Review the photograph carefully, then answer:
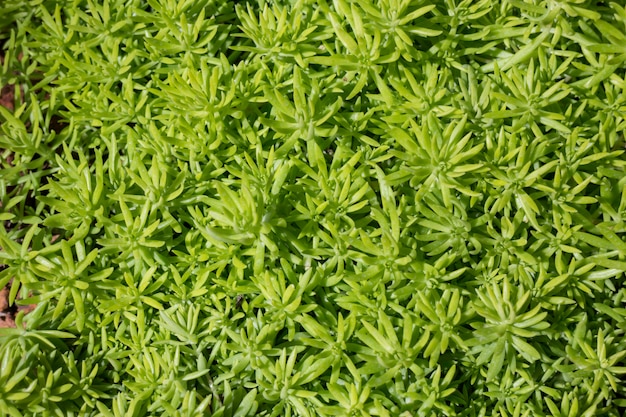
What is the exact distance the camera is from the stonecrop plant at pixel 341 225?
1484 millimetres

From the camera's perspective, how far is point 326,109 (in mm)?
1606

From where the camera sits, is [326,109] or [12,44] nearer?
[326,109]

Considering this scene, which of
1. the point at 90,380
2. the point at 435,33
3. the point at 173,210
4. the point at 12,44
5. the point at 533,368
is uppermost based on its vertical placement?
the point at 435,33

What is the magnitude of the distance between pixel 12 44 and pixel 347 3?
1.14m

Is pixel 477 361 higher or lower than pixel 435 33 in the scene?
lower

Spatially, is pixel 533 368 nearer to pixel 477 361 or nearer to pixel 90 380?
pixel 477 361

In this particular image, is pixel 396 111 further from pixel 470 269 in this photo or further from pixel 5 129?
pixel 5 129

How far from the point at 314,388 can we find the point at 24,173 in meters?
1.19

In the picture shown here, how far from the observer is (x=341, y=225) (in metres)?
1.59

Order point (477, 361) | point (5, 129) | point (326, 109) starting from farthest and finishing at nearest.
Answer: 1. point (5, 129)
2. point (326, 109)
3. point (477, 361)

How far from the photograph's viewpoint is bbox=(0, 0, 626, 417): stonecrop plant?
58.4 inches

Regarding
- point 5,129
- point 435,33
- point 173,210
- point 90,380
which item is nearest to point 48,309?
point 90,380

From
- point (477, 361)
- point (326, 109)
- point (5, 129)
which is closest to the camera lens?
point (477, 361)

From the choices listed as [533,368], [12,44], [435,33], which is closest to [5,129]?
[12,44]
